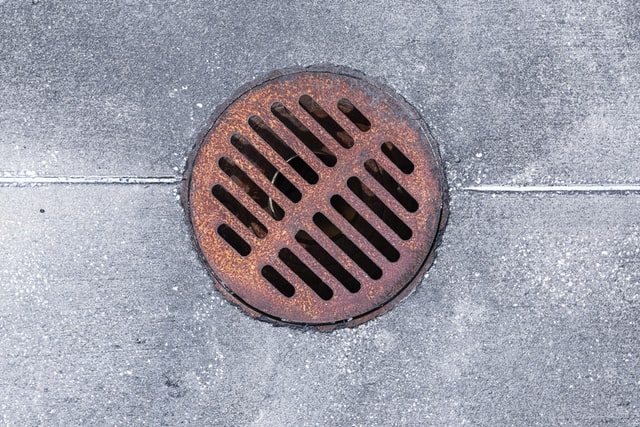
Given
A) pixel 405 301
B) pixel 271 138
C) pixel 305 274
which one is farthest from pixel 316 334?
pixel 271 138

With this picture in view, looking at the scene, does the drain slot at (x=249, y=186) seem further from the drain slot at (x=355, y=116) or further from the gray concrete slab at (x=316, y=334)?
the drain slot at (x=355, y=116)

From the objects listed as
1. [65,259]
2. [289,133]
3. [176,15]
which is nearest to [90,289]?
[65,259]

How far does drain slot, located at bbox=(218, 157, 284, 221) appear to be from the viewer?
1.98m

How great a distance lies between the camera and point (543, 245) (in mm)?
1910

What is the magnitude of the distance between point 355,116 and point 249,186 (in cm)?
46

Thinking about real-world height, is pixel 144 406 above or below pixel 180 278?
below

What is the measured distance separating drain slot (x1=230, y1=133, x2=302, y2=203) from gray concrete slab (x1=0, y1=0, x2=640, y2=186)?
142mm

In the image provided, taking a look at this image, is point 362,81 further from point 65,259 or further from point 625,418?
point 625,418

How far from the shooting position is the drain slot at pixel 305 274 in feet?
6.47

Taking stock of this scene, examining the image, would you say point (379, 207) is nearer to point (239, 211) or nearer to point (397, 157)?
point (397, 157)

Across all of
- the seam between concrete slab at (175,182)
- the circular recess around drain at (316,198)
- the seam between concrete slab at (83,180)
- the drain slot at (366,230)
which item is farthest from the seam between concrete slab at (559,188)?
the seam between concrete slab at (83,180)

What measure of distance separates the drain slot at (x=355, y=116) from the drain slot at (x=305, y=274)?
1.69ft

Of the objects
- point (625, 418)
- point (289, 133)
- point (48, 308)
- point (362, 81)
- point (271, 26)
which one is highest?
point (271, 26)

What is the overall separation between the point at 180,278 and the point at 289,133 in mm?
622
